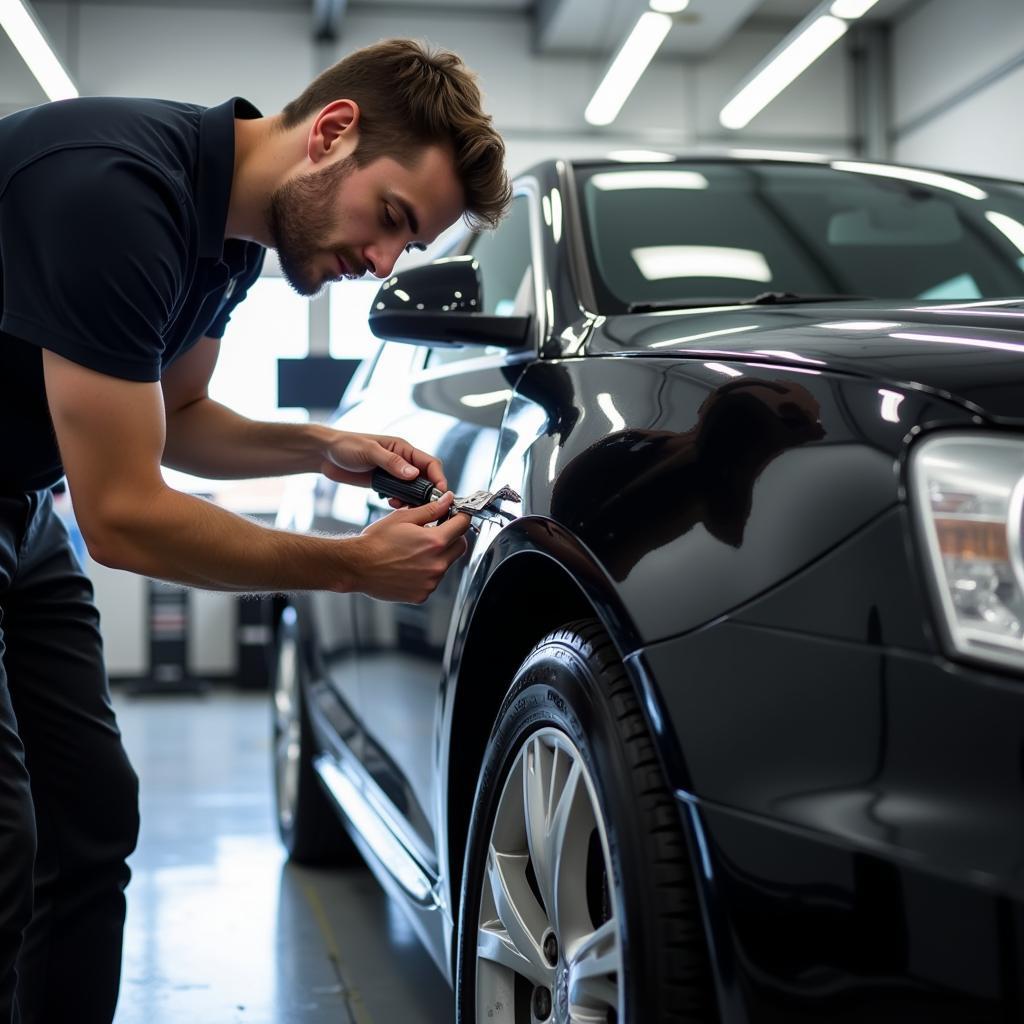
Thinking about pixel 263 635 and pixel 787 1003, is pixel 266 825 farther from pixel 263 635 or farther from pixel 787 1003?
pixel 263 635

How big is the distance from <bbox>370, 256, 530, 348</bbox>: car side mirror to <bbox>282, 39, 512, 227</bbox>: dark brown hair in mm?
161

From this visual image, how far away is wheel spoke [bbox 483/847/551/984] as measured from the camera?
130 cm

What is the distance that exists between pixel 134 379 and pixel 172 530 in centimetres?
18

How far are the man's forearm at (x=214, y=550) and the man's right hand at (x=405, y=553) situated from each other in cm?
2

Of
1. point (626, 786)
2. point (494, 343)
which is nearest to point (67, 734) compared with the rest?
point (494, 343)

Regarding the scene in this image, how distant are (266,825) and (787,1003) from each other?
3.03 meters

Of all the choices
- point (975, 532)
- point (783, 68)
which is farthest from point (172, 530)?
point (783, 68)

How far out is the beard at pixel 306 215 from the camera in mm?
1524

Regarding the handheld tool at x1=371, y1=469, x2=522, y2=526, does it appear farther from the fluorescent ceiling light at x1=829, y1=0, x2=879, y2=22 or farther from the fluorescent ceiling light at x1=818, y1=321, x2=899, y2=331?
the fluorescent ceiling light at x1=829, y1=0, x2=879, y2=22

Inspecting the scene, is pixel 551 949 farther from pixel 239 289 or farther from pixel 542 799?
pixel 239 289

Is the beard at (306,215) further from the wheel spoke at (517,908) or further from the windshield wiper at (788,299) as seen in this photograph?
the wheel spoke at (517,908)

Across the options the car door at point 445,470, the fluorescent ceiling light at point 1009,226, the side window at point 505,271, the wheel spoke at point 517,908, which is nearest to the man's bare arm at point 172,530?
the car door at point 445,470

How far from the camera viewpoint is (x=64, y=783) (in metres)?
1.69

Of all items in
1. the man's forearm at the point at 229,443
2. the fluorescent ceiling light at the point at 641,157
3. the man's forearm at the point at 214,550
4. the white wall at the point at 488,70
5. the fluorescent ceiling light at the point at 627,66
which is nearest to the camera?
the man's forearm at the point at 214,550
